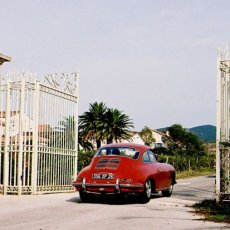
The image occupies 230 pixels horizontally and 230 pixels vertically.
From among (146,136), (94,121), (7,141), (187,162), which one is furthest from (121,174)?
(146,136)

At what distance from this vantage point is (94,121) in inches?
2181

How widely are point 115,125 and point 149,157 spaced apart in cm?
4171

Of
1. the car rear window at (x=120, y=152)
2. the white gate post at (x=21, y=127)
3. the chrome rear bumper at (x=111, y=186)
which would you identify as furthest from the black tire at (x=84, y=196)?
the white gate post at (x=21, y=127)

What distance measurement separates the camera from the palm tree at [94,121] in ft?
182

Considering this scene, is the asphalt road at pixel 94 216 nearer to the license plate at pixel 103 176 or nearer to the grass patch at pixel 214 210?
the grass patch at pixel 214 210

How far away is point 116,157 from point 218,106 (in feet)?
10.1

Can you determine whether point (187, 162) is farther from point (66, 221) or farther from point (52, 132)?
point (66, 221)

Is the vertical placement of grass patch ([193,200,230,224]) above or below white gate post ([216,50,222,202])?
below

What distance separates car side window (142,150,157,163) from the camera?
13750 millimetres

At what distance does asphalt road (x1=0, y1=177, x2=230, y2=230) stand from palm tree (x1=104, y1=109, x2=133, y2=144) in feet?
140

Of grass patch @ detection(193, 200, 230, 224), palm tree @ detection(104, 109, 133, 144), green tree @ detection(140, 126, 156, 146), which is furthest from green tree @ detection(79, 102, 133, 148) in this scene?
grass patch @ detection(193, 200, 230, 224)

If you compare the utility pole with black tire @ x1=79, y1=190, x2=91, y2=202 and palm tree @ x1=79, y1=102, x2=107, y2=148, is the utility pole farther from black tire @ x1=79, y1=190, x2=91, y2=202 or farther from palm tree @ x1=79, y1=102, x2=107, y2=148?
palm tree @ x1=79, y1=102, x2=107, y2=148

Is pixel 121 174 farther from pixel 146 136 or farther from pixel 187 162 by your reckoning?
pixel 146 136

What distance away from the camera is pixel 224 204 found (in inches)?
460
